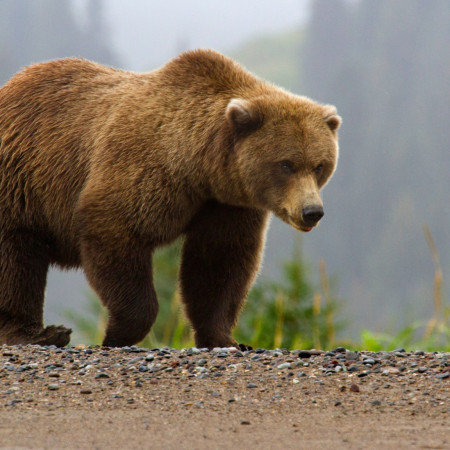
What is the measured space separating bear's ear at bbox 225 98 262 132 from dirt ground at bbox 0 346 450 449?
61.4 inches

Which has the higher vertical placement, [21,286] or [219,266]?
[219,266]

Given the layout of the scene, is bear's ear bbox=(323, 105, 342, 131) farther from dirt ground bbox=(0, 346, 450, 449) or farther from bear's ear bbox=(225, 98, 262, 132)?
dirt ground bbox=(0, 346, 450, 449)

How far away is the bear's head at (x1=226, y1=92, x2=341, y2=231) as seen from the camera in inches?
223

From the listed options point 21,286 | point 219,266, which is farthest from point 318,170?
point 21,286

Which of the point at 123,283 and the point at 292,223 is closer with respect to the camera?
the point at 292,223

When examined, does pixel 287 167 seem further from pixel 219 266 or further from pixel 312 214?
pixel 219 266

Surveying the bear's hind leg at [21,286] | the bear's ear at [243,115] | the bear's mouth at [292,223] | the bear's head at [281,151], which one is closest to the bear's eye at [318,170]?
the bear's head at [281,151]

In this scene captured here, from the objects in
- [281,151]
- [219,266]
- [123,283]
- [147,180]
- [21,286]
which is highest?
[281,151]

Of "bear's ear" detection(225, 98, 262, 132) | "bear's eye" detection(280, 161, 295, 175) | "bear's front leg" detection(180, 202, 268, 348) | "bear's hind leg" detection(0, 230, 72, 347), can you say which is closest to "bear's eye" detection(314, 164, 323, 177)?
"bear's eye" detection(280, 161, 295, 175)

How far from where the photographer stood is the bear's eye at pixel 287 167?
5.67 meters

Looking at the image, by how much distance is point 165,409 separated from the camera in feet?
13.9

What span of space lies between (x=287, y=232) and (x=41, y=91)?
8221cm

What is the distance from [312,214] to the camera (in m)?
5.45

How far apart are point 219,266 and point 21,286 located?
1.62 metres
